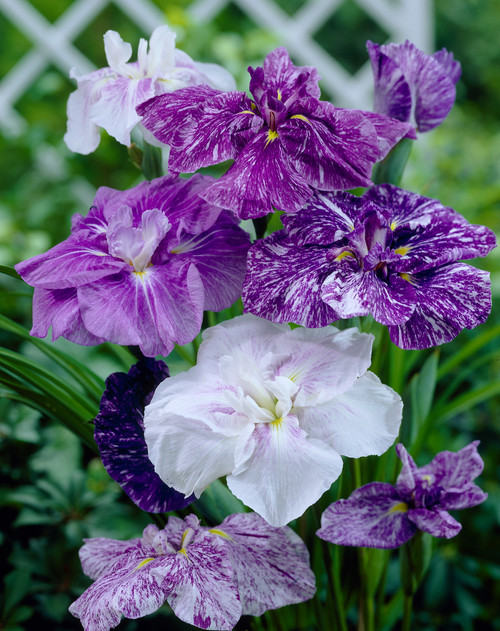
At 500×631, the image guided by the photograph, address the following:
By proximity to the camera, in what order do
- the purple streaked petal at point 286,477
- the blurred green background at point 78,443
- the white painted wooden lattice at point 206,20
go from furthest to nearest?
1. the white painted wooden lattice at point 206,20
2. the blurred green background at point 78,443
3. the purple streaked petal at point 286,477

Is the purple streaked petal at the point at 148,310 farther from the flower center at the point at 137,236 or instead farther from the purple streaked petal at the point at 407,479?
the purple streaked petal at the point at 407,479

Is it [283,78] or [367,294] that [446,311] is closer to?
[367,294]

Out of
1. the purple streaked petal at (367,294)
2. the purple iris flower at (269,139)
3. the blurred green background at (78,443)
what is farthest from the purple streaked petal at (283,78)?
the blurred green background at (78,443)

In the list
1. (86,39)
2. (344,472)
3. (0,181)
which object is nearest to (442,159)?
(0,181)

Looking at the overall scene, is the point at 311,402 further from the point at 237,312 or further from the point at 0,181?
the point at 0,181

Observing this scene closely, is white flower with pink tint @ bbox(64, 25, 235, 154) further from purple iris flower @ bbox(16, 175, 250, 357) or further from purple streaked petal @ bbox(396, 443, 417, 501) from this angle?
purple streaked petal @ bbox(396, 443, 417, 501)

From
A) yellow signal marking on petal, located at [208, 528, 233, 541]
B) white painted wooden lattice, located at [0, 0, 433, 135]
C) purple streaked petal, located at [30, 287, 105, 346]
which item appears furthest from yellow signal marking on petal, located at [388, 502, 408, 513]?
white painted wooden lattice, located at [0, 0, 433, 135]

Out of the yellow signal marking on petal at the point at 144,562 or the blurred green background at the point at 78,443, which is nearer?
the yellow signal marking on petal at the point at 144,562
